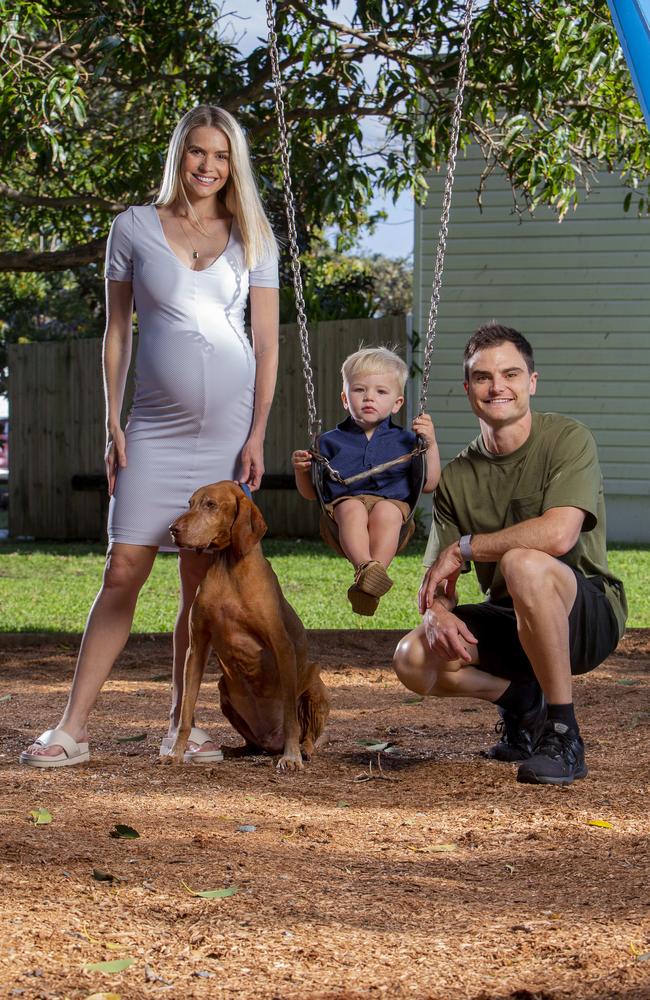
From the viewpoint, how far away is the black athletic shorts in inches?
171

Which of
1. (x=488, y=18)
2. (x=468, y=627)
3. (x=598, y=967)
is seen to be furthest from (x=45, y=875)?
(x=488, y=18)

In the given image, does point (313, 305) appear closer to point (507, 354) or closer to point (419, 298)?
point (419, 298)

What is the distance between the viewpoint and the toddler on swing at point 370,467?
4422 mm

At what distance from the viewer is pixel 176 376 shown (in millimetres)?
4258

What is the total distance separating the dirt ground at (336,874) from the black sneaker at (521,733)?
0.31 ft

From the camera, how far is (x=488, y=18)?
29.1ft

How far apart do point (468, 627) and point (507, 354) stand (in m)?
0.97

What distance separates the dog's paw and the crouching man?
18.7 inches

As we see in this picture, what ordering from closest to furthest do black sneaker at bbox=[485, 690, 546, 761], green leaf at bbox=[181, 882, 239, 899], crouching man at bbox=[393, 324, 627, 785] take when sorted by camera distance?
green leaf at bbox=[181, 882, 239, 899] < crouching man at bbox=[393, 324, 627, 785] < black sneaker at bbox=[485, 690, 546, 761]

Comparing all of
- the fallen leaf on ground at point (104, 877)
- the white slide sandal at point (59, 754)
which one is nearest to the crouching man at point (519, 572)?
the white slide sandal at point (59, 754)

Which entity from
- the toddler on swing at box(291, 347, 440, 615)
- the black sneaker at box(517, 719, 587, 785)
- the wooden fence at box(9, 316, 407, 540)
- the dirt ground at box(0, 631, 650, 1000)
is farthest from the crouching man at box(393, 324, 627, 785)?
the wooden fence at box(9, 316, 407, 540)

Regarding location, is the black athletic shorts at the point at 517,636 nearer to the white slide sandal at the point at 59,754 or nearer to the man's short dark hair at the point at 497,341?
the man's short dark hair at the point at 497,341

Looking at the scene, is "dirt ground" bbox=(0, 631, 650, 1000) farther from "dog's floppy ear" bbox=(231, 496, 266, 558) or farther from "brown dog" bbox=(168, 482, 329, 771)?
"dog's floppy ear" bbox=(231, 496, 266, 558)

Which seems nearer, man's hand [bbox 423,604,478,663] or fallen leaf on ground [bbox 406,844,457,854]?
fallen leaf on ground [bbox 406,844,457,854]
